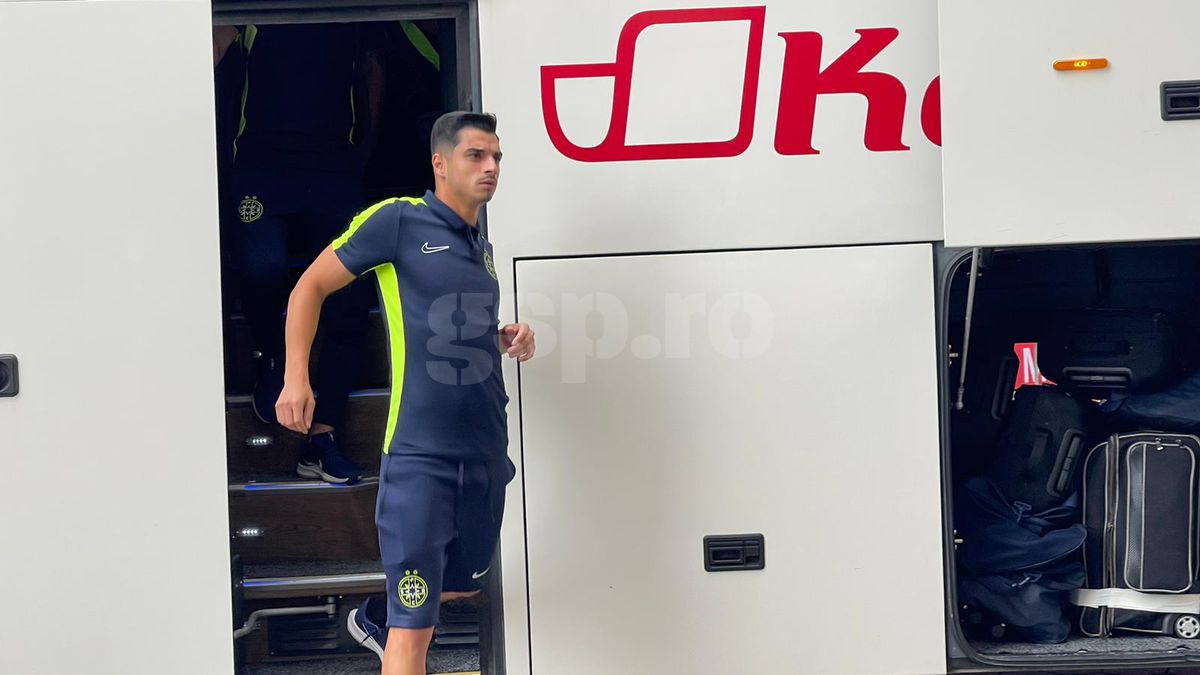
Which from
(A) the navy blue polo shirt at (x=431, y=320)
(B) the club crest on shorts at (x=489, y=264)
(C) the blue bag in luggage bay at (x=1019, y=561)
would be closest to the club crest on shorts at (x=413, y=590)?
(A) the navy blue polo shirt at (x=431, y=320)

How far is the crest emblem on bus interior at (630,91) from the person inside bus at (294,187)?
1.07m

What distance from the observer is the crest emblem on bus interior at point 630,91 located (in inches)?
115

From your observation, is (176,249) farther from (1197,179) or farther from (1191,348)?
(1191,348)

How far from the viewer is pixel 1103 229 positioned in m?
2.79

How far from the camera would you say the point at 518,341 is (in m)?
2.75

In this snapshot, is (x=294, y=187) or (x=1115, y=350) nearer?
(x=1115, y=350)

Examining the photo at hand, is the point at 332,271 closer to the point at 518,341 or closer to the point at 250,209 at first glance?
the point at 518,341

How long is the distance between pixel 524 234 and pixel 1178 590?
1.95 m

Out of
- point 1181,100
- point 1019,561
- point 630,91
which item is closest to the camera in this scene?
point 1181,100

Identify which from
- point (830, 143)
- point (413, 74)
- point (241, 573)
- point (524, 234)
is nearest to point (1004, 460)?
point (830, 143)

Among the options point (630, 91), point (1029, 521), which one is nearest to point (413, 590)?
point (630, 91)

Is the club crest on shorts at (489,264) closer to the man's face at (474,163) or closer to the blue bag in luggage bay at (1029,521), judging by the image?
the man's face at (474,163)

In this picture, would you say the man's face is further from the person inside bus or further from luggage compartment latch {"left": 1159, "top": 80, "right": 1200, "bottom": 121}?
luggage compartment latch {"left": 1159, "top": 80, "right": 1200, "bottom": 121}

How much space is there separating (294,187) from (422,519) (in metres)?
1.54
